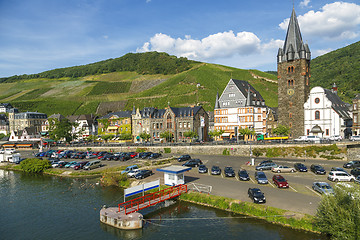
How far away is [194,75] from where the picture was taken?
522 ft

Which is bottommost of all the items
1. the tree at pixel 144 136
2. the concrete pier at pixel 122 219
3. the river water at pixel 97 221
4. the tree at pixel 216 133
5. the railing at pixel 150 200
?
the river water at pixel 97 221

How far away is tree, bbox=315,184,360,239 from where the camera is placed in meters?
19.4

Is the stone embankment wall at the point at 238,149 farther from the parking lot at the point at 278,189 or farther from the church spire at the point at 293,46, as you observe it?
the church spire at the point at 293,46

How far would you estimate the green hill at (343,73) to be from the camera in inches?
5570

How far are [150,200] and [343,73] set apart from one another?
176188 millimetres

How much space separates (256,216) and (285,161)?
1221 inches

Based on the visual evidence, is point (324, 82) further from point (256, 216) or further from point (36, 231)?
point (36, 231)

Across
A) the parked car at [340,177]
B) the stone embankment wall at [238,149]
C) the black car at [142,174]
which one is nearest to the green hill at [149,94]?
the stone embankment wall at [238,149]

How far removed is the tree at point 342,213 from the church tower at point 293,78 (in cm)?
5655

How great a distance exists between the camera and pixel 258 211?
94.5 feet

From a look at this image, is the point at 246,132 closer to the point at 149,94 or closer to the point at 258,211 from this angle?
the point at 258,211

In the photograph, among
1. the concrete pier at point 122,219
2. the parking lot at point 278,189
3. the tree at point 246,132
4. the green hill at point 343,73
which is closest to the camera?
the concrete pier at point 122,219

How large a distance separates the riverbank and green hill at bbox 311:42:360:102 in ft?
406

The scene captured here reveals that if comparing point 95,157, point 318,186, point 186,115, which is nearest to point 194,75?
point 186,115
